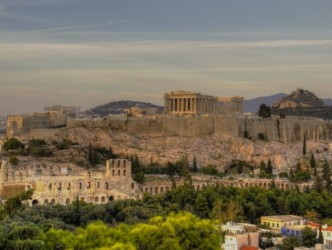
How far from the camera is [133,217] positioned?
4812 cm

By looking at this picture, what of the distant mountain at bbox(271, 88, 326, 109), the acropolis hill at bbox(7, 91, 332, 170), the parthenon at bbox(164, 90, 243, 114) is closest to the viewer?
the acropolis hill at bbox(7, 91, 332, 170)

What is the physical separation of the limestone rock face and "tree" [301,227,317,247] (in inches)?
1098

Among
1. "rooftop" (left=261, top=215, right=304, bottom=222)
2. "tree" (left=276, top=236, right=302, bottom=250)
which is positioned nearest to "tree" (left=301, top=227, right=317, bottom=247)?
"tree" (left=276, top=236, right=302, bottom=250)

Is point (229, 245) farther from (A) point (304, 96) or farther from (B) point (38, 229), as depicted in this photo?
(A) point (304, 96)

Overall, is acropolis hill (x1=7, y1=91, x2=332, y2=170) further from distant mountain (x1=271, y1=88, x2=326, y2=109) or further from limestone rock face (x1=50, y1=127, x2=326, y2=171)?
distant mountain (x1=271, y1=88, x2=326, y2=109)

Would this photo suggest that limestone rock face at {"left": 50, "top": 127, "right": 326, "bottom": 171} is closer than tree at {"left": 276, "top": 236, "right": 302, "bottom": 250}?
No

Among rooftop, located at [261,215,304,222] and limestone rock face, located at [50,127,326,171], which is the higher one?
limestone rock face, located at [50,127,326,171]

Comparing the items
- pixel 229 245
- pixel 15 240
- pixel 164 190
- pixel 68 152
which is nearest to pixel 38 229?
pixel 15 240

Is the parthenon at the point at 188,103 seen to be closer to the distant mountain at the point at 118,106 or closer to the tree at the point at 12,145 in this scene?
the tree at the point at 12,145

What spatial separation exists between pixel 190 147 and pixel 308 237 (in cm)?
3444

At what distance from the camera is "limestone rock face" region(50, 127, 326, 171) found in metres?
75.5

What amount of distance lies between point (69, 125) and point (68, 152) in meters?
13.0

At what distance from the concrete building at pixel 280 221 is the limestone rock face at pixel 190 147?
21710 millimetres

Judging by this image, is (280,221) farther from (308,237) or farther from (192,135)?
(192,135)
